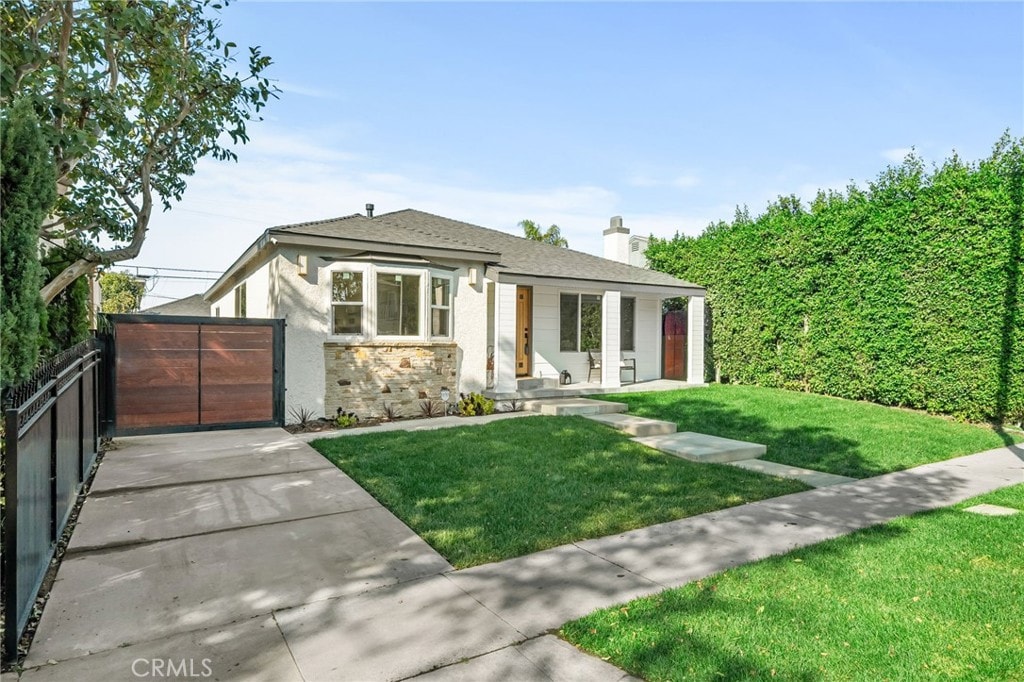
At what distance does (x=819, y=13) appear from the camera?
8.59 metres

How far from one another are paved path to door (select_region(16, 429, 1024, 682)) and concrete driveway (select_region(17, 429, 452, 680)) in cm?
1

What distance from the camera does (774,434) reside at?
28.7 feet

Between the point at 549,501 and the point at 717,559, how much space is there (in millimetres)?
1699

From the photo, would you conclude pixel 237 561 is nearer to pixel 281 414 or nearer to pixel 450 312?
pixel 281 414

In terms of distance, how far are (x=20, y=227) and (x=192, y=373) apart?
605 centimetres

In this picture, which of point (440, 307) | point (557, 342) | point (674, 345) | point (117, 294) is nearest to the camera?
point (440, 307)

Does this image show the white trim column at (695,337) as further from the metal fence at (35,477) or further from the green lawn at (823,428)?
the metal fence at (35,477)

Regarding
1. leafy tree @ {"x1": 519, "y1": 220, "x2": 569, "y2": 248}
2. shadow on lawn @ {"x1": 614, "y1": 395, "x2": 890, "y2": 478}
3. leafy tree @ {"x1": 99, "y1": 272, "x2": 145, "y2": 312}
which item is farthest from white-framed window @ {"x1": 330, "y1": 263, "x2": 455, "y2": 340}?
leafy tree @ {"x1": 99, "y1": 272, "x2": 145, "y2": 312}

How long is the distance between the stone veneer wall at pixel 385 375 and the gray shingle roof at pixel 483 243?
2.07m

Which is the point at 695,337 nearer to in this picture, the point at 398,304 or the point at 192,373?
the point at 398,304

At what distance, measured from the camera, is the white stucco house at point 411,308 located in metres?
9.68

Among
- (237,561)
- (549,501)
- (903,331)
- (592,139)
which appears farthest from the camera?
(592,139)

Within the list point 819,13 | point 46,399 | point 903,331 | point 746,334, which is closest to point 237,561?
point 46,399

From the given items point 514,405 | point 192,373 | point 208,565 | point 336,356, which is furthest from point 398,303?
point 208,565
